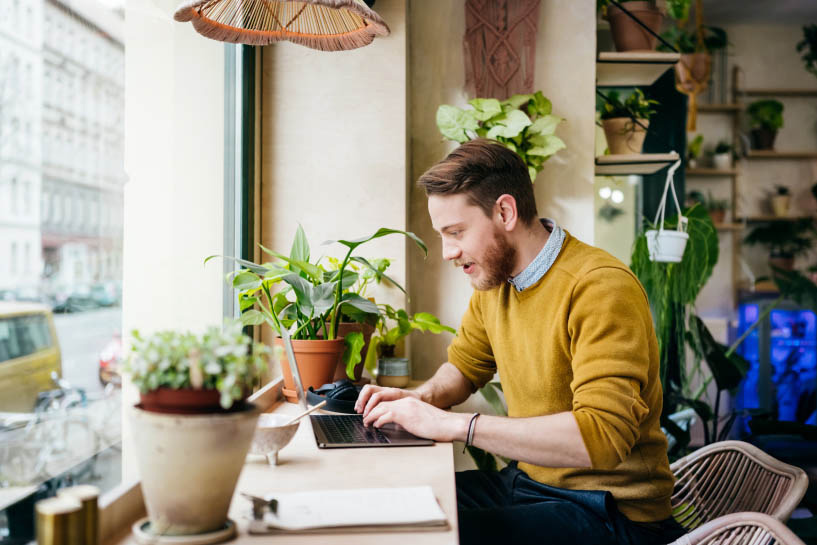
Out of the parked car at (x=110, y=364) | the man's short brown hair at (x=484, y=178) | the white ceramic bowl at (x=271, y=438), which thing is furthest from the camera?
the man's short brown hair at (x=484, y=178)

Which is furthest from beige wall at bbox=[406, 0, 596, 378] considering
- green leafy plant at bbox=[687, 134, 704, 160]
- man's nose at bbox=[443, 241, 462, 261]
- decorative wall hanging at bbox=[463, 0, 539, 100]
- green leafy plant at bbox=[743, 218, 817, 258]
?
green leafy plant at bbox=[743, 218, 817, 258]

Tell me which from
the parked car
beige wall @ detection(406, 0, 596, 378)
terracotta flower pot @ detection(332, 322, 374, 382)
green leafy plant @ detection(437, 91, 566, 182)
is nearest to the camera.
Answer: the parked car

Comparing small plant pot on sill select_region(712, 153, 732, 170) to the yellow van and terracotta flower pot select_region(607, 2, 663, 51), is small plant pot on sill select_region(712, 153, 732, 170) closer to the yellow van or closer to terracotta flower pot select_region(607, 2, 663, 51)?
terracotta flower pot select_region(607, 2, 663, 51)

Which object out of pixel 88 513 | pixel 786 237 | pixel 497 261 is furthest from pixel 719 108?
pixel 88 513

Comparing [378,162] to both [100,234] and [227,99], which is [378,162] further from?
[100,234]

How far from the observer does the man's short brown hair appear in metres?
1.68

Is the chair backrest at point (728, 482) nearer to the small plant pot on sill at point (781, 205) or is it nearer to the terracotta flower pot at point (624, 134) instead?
the terracotta flower pot at point (624, 134)

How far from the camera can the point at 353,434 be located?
1.51 metres

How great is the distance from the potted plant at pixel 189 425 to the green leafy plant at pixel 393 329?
4.39 ft

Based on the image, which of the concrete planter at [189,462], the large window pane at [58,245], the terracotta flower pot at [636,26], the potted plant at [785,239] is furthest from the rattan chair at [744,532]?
the potted plant at [785,239]

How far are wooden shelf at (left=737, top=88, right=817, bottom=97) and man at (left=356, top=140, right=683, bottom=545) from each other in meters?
3.86

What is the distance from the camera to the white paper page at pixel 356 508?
3.13 feet

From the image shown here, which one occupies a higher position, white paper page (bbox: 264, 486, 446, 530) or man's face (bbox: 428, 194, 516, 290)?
man's face (bbox: 428, 194, 516, 290)

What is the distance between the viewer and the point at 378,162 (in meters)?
2.41
